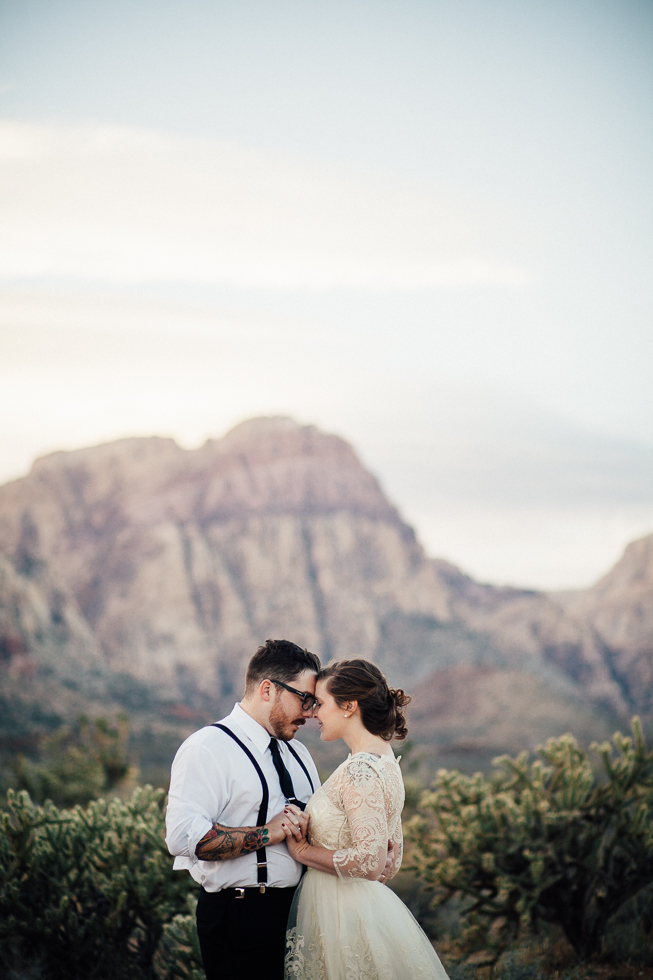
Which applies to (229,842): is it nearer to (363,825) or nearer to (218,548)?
(363,825)

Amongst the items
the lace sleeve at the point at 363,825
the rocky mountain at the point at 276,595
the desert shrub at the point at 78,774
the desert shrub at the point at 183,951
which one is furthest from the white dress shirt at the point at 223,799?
the rocky mountain at the point at 276,595

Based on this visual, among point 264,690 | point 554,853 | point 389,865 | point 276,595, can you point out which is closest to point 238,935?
point 389,865

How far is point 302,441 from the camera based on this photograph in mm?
88188

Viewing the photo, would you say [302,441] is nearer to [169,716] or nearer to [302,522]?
[302,522]

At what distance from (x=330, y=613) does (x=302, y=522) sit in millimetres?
10990

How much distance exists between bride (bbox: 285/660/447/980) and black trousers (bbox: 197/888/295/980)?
110mm

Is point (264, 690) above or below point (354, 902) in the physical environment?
above

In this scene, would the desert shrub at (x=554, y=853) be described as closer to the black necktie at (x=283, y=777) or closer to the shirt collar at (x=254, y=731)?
the black necktie at (x=283, y=777)

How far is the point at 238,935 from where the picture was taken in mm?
3314

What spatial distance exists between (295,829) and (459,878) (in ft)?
14.6

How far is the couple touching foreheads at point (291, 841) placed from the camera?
3250 mm

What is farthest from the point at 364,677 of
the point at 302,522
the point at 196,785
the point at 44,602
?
the point at 302,522

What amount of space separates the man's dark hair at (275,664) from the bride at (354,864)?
181mm

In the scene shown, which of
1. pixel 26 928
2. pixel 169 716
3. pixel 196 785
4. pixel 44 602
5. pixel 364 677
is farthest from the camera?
pixel 44 602
